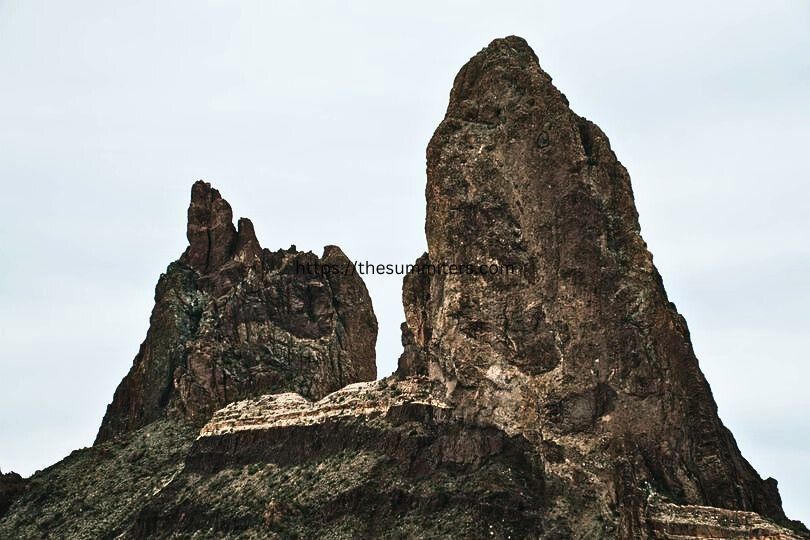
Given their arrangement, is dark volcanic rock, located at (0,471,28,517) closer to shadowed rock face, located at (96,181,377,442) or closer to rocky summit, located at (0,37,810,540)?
rocky summit, located at (0,37,810,540)

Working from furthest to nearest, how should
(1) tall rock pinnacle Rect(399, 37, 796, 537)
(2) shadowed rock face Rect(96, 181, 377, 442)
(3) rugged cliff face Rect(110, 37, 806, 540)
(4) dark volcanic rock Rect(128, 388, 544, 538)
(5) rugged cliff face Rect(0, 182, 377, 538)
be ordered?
(2) shadowed rock face Rect(96, 181, 377, 442)
(5) rugged cliff face Rect(0, 182, 377, 538)
(4) dark volcanic rock Rect(128, 388, 544, 538)
(1) tall rock pinnacle Rect(399, 37, 796, 537)
(3) rugged cliff face Rect(110, 37, 806, 540)

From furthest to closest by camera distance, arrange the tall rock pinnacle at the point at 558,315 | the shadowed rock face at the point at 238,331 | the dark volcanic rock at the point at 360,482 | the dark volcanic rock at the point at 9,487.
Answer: the shadowed rock face at the point at 238,331 → the dark volcanic rock at the point at 9,487 → the dark volcanic rock at the point at 360,482 → the tall rock pinnacle at the point at 558,315

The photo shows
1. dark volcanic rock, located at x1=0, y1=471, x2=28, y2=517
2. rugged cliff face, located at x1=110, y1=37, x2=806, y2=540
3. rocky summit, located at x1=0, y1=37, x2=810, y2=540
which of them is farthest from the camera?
dark volcanic rock, located at x1=0, y1=471, x2=28, y2=517

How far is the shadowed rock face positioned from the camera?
12594cm

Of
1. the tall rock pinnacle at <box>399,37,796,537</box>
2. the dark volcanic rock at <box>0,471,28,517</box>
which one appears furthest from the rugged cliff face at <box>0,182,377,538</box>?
the tall rock pinnacle at <box>399,37,796,537</box>

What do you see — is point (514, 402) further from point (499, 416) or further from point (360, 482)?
point (360, 482)

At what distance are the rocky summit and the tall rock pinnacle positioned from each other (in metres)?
0.13

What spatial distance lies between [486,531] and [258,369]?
4113cm

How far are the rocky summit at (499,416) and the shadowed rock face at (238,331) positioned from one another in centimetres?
390

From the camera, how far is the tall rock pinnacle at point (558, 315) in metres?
91.5

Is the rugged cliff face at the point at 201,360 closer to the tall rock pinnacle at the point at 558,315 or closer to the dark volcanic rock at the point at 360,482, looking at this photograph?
the dark volcanic rock at the point at 360,482

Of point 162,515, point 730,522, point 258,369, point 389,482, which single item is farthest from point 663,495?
point 258,369

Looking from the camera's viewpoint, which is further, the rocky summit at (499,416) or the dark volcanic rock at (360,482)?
the dark volcanic rock at (360,482)

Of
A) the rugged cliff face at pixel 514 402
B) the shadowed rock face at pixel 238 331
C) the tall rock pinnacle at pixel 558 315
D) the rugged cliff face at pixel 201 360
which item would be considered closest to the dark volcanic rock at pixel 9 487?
the rugged cliff face at pixel 201 360
